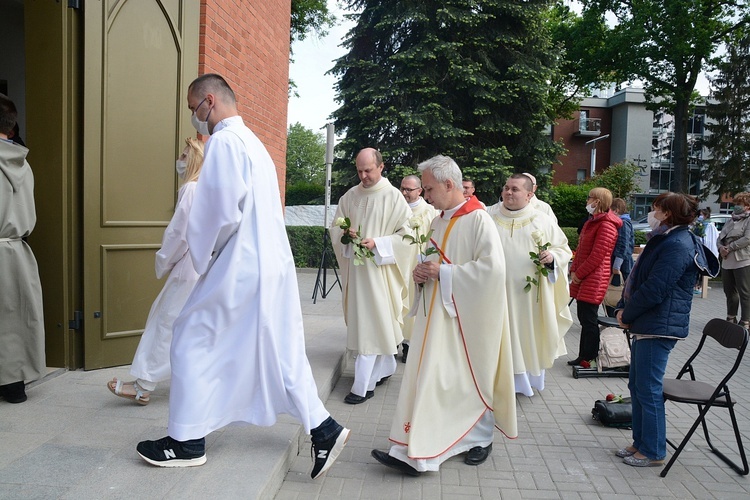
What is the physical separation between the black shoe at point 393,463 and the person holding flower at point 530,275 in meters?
1.99

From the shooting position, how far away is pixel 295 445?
4.23 m

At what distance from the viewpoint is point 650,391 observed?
4.23m

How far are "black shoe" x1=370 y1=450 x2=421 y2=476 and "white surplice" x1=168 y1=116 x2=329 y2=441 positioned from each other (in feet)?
2.11

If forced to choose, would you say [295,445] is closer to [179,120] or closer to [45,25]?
[179,120]

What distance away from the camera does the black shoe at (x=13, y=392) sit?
176 inches

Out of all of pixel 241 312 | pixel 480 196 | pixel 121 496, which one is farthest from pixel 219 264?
pixel 480 196

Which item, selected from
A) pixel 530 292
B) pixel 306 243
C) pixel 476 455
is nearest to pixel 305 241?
pixel 306 243

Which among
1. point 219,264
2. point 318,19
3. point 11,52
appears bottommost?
point 219,264

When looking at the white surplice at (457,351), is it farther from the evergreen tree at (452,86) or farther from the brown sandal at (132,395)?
the evergreen tree at (452,86)

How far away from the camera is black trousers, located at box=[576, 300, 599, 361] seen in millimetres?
7090

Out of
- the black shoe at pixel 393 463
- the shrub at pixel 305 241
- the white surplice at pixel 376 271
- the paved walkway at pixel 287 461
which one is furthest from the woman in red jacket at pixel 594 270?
the shrub at pixel 305 241

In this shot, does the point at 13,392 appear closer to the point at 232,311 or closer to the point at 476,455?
the point at 232,311

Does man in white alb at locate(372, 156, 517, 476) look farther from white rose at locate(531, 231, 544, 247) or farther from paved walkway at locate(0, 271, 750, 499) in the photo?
white rose at locate(531, 231, 544, 247)

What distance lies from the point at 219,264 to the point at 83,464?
4.42 feet
